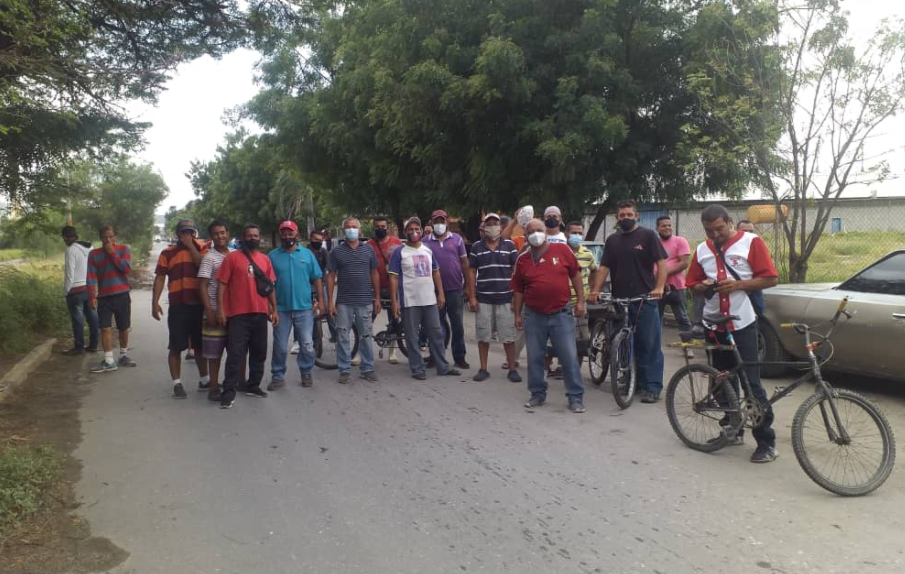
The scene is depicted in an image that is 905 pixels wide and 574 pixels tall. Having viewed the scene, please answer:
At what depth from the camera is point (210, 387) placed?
310 inches

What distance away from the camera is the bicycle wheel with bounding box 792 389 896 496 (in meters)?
4.69

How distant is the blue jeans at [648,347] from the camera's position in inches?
287

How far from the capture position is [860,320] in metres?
7.12

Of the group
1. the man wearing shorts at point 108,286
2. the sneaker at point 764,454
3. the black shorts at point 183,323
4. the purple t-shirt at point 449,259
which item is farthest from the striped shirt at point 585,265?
the man wearing shorts at point 108,286

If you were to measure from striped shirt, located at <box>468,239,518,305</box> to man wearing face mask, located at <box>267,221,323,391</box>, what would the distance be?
1.84 metres

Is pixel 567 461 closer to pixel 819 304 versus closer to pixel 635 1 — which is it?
pixel 819 304

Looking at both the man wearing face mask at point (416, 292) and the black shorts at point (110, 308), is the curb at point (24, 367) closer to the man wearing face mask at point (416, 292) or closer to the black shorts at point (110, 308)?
the black shorts at point (110, 308)

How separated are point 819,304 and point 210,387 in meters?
6.32

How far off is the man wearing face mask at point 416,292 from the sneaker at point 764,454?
408cm

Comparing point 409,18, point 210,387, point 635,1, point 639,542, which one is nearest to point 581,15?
point 635,1

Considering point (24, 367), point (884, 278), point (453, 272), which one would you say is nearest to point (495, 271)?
point (453, 272)

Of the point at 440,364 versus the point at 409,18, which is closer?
the point at 440,364

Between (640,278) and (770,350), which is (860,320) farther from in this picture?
(640,278)

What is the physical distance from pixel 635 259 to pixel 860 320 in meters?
2.17
